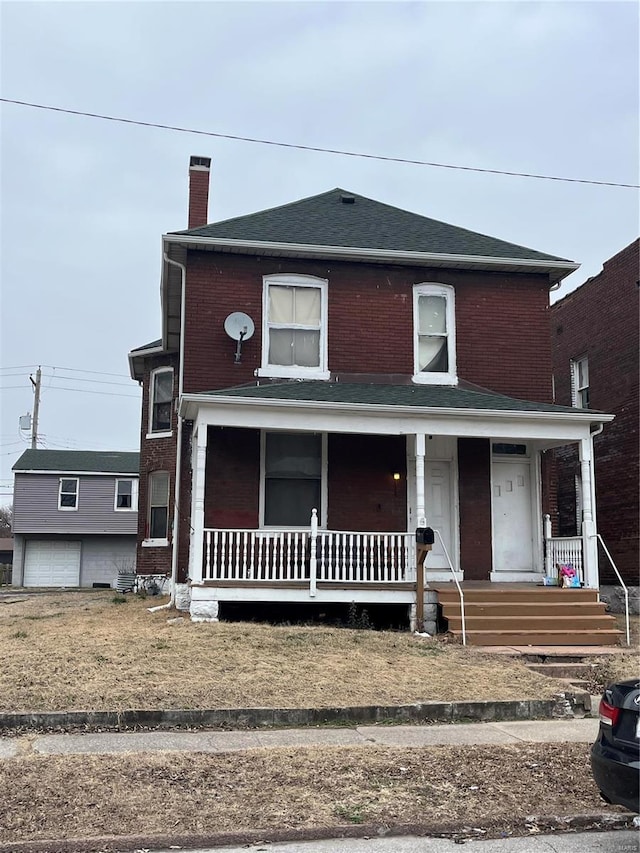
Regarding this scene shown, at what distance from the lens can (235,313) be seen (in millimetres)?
14422

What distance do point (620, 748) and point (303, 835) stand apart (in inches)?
76.4

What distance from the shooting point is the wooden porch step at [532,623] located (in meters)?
11.9

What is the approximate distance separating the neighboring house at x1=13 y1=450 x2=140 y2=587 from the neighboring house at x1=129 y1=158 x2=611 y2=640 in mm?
22067

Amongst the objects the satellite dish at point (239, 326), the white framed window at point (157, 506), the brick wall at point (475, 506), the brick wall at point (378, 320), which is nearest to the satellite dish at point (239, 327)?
the satellite dish at point (239, 326)

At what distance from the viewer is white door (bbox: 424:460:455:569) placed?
1456 centimetres

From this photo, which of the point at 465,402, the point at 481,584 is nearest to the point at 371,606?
the point at 481,584

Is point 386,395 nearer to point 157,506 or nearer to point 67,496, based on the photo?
point 157,506

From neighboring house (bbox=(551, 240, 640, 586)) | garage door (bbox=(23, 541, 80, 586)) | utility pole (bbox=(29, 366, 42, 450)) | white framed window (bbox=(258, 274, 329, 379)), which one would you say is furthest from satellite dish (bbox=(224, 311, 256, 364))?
utility pole (bbox=(29, 366, 42, 450))

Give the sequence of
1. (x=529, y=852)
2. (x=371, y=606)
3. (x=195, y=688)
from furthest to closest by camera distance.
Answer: (x=371, y=606) < (x=195, y=688) < (x=529, y=852)

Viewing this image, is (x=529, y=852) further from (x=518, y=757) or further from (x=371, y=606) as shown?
(x=371, y=606)

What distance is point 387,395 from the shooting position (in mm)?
13742

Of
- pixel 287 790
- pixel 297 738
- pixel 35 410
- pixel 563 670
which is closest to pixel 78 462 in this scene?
pixel 35 410

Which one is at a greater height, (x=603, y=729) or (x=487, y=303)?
(x=487, y=303)

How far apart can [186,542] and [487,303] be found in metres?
6.96
